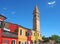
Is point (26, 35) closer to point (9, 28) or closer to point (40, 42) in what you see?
point (9, 28)

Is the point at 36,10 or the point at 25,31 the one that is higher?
the point at 36,10

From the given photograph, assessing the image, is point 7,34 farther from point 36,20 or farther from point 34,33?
point 36,20


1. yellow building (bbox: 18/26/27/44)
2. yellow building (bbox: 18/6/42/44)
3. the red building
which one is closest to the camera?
the red building

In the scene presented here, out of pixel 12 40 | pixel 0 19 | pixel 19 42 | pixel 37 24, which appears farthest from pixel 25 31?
pixel 37 24

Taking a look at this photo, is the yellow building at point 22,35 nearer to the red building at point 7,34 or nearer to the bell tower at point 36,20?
the red building at point 7,34

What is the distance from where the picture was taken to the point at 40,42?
65.9 m

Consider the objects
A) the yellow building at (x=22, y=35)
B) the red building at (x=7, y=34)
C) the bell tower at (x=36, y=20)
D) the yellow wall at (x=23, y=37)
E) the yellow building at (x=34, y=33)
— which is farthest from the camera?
the bell tower at (x=36, y=20)

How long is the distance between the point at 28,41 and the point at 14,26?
27.3 feet

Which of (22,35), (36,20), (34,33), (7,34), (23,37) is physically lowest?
(23,37)

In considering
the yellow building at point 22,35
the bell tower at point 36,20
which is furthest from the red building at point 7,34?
the bell tower at point 36,20

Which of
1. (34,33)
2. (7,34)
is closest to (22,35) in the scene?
(7,34)

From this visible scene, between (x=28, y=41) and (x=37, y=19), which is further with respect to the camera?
(x=37, y=19)

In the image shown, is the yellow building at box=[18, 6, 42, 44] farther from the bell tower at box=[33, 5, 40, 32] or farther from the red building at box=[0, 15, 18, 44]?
the red building at box=[0, 15, 18, 44]

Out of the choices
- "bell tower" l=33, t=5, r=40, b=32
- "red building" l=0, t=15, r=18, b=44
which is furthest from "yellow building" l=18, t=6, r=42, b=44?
"red building" l=0, t=15, r=18, b=44
